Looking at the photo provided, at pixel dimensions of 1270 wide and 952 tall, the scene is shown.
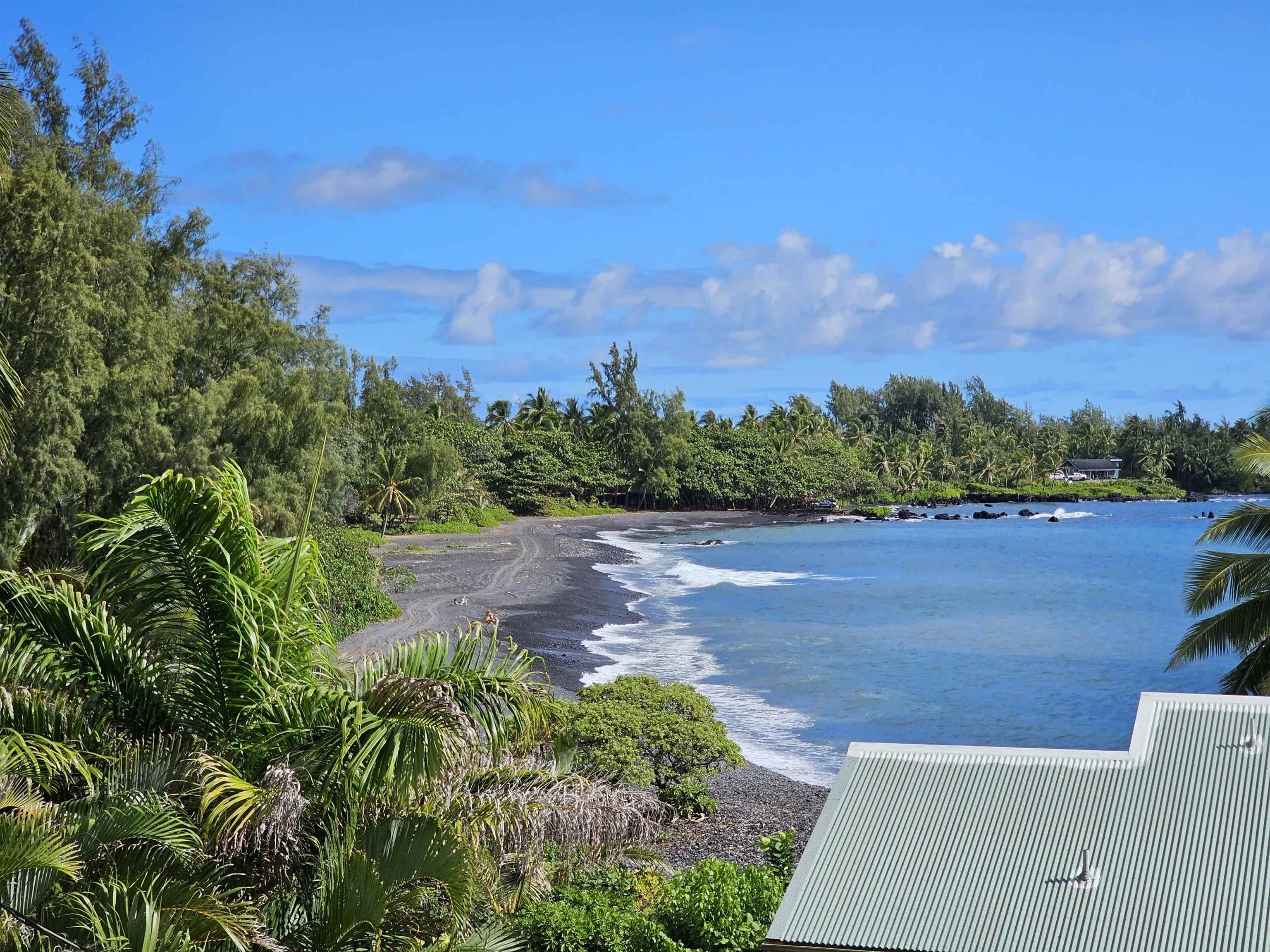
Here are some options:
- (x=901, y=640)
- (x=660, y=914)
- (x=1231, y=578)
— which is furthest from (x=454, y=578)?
(x=660, y=914)

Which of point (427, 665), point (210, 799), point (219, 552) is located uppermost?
point (219, 552)

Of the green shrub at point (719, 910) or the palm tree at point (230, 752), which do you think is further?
the green shrub at point (719, 910)

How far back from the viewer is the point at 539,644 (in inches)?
1036

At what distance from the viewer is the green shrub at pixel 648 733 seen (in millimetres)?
12656

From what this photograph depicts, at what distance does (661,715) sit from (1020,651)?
66.3 feet

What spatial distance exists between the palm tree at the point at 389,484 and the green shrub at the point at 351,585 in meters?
21.7

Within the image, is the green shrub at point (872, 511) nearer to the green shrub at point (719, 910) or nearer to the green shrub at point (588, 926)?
the green shrub at point (719, 910)

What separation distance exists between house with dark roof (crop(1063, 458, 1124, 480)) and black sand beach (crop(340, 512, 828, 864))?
7437cm

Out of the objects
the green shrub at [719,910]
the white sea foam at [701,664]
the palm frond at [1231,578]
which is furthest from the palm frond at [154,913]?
the white sea foam at [701,664]

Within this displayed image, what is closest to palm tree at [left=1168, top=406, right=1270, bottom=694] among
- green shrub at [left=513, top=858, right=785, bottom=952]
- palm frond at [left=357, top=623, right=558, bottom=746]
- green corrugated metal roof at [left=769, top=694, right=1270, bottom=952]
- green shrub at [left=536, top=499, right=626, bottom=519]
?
green corrugated metal roof at [left=769, top=694, right=1270, bottom=952]

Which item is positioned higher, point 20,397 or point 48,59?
point 48,59

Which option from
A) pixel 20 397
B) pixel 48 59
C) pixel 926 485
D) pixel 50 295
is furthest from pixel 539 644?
pixel 926 485

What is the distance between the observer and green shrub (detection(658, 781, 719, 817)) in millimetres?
13742

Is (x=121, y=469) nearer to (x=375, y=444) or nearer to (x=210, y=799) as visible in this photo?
(x=210, y=799)
